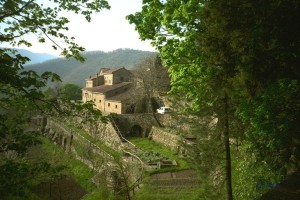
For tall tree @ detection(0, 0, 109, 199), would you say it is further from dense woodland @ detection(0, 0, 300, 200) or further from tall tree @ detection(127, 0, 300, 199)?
tall tree @ detection(127, 0, 300, 199)

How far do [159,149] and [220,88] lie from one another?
23.3 meters

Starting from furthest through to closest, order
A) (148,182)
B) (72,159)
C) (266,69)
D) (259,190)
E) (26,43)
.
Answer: (72,159), (148,182), (259,190), (266,69), (26,43)

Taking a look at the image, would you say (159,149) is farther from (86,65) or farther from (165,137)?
(86,65)

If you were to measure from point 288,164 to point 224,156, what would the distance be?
4.07 metres

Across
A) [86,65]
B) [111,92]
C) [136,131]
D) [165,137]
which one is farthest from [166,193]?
[86,65]

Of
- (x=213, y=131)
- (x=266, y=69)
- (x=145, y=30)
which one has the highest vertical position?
(x=145, y=30)

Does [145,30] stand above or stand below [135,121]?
above

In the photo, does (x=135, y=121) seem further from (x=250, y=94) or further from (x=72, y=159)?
(x=250, y=94)

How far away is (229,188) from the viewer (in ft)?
38.9

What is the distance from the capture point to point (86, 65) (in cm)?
16438

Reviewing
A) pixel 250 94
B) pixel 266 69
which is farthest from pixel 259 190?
pixel 266 69

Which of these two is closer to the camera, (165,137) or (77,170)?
(165,137)

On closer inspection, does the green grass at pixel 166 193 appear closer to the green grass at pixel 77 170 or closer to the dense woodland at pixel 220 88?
the dense woodland at pixel 220 88

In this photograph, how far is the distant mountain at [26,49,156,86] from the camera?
140m
